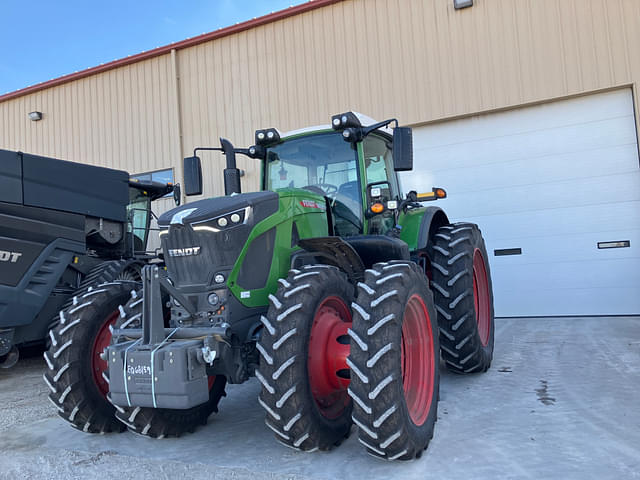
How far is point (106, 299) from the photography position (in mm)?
3672

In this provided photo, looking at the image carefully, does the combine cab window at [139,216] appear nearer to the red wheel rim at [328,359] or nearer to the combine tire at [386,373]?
the red wheel rim at [328,359]

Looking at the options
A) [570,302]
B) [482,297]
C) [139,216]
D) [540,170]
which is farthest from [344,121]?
[570,302]

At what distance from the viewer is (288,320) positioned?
2844 millimetres

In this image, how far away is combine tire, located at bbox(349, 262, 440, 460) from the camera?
2.71m

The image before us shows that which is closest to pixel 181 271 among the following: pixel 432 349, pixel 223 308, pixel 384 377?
pixel 223 308

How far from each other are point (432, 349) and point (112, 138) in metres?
10.7

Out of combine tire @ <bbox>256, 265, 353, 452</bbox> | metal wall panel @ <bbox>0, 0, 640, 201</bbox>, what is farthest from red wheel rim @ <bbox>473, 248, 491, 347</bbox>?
metal wall panel @ <bbox>0, 0, 640, 201</bbox>

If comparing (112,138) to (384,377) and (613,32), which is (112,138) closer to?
(613,32)

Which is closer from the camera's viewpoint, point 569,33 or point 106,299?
point 106,299

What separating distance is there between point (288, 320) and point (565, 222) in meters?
6.83

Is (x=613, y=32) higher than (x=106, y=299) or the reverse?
higher

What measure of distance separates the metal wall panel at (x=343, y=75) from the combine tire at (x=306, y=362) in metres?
6.01

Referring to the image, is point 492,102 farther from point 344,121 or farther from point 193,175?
point 193,175

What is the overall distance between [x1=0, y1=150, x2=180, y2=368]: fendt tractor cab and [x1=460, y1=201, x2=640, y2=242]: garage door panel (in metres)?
5.71
